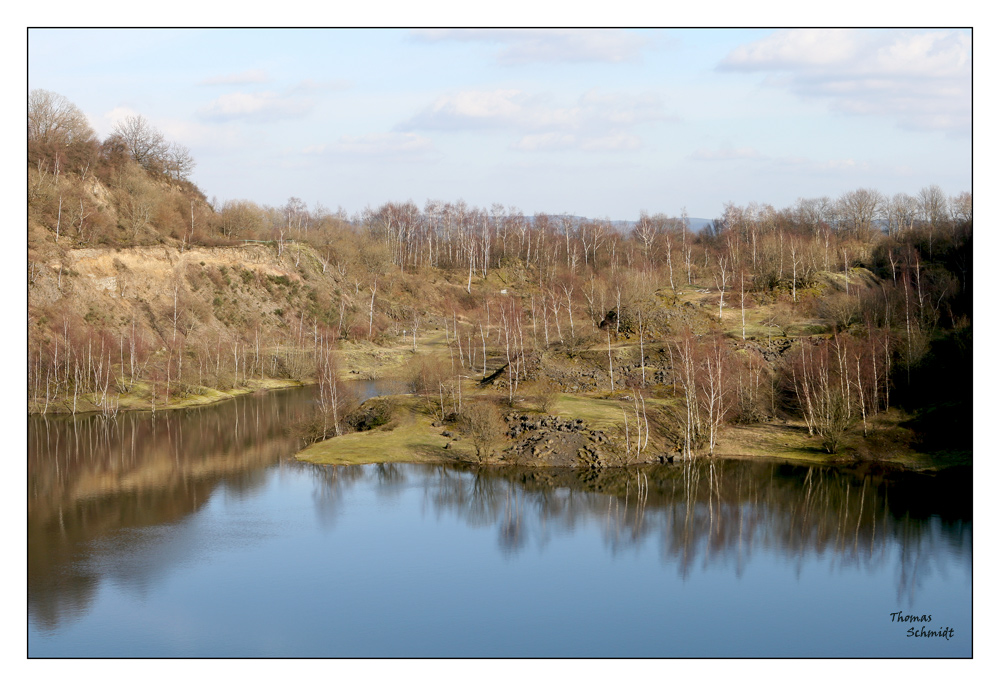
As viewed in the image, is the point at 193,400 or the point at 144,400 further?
the point at 193,400

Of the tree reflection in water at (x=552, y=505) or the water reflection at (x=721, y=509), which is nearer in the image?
the tree reflection in water at (x=552, y=505)

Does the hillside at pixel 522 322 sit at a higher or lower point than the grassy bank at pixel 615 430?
higher

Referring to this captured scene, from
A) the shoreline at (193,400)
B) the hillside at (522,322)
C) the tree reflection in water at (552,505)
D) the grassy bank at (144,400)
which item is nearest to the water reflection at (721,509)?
the tree reflection in water at (552,505)

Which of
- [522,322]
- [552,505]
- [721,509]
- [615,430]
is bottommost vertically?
[721,509]

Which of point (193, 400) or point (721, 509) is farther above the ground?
point (193, 400)

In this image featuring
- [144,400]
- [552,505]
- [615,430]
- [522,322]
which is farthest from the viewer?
[522,322]

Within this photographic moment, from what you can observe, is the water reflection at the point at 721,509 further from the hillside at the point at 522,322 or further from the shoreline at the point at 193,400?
the shoreline at the point at 193,400

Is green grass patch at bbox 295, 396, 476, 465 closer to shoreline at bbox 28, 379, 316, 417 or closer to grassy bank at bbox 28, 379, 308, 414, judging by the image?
shoreline at bbox 28, 379, 316, 417

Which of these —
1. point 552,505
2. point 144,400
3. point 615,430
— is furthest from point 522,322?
point 552,505

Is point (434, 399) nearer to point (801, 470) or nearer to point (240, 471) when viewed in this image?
point (240, 471)

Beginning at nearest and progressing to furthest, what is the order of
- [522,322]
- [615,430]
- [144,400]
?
[615,430] → [144,400] → [522,322]

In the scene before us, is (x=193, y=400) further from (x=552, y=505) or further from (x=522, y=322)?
(x=552, y=505)
